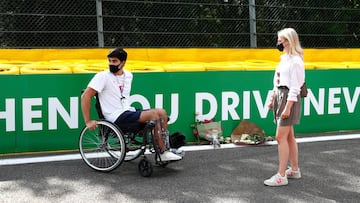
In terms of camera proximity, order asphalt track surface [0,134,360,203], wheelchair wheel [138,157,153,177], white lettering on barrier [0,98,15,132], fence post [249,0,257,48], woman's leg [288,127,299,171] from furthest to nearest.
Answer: fence post [249,0,257,48] < white lettering on barrier [0,98,15,132] < wheelchair wheel [138,157,153,177] < woman's leg [288,127,299,171] < asphalt track surface [0,134,360,203]

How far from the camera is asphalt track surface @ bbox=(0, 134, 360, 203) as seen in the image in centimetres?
448

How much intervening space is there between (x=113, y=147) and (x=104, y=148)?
3.8 inches

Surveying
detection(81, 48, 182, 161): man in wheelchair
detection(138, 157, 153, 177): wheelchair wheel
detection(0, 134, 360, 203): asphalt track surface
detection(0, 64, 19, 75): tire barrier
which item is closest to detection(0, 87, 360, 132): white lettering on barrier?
detection(0, 64, 19, 75): tire barrier

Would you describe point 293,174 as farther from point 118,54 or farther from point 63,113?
point 63,113

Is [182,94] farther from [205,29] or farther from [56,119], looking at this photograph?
[205,29]

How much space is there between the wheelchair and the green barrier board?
0.71m

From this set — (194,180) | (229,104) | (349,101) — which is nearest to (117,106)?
(194,180)

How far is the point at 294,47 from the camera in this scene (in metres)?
4.65

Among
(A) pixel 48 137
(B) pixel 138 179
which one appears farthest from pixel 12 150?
(B) pixel 138 179

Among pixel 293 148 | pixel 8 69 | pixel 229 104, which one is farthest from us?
pixel 229 104

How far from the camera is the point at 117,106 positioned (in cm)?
531

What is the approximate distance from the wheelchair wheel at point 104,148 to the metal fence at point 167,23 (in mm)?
2655

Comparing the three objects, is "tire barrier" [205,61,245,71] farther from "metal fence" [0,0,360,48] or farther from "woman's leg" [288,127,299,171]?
"woman's leg" [288,127,299,171]

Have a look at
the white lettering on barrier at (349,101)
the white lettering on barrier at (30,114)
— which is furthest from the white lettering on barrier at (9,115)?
the white lettering on barrier at (349,101)
